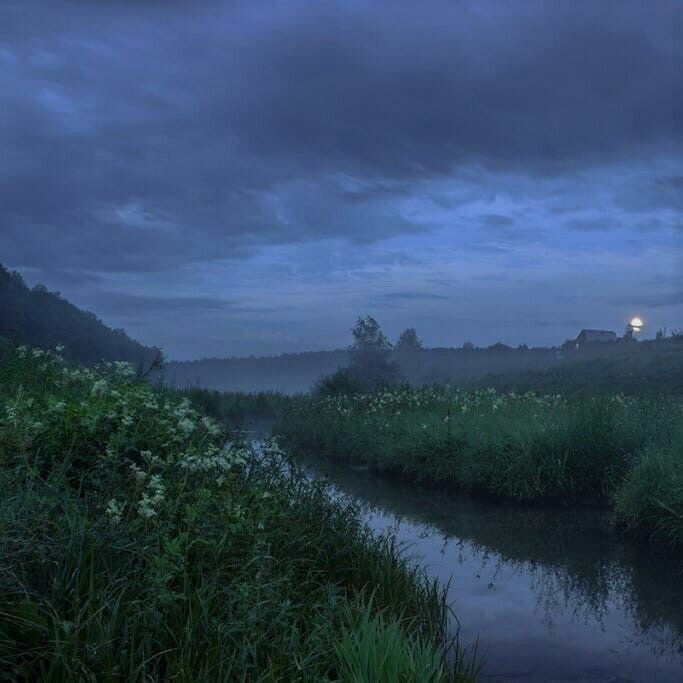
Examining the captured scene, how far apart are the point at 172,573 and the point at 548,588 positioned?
5.40 meters

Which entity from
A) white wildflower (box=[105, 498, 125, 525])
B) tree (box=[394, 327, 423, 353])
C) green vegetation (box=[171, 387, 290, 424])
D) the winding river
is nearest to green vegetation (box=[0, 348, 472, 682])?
white wildflower (box=[105, 498, 125, 525])

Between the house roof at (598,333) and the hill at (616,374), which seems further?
the house roof at (598,333)

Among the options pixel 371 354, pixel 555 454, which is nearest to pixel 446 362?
pixel 371 354

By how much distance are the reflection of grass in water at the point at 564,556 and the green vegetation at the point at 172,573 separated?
2.28m

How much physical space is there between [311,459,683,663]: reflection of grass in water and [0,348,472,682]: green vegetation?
89.7 inches

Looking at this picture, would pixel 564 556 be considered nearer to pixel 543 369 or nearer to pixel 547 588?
pixel 547 588

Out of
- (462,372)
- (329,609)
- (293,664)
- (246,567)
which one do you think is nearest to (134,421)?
(246,567)

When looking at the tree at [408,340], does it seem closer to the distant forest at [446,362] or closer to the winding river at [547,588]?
the distant forest at [446,362]

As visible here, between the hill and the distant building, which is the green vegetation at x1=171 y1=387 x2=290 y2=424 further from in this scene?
the distant building

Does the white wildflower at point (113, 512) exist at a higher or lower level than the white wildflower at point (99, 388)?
lower

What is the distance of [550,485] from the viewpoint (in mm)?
13406

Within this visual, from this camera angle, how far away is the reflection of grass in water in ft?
26.6

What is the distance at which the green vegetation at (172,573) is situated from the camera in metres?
4.48

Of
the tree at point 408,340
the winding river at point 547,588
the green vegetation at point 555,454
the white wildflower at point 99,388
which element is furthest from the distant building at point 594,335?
the white wildflower at point 99,388
